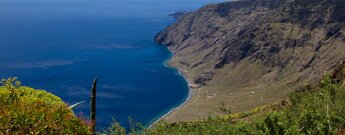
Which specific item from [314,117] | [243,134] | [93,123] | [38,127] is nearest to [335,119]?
[314,117]

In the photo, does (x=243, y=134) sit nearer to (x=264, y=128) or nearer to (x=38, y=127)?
(x=264, y=128)

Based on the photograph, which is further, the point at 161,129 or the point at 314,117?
the point at 161,129

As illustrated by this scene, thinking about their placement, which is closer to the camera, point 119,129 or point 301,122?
point 301,122

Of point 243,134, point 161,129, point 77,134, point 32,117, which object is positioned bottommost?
point 161,129

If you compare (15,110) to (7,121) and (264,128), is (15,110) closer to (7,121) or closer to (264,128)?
(7,121)

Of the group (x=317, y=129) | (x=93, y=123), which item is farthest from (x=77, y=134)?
(x=317, y=129)

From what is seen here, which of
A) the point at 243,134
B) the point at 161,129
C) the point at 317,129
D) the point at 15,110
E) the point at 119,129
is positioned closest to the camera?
the point at 15,110

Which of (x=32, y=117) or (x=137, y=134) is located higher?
(x=32, y=117)

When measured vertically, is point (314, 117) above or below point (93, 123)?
below

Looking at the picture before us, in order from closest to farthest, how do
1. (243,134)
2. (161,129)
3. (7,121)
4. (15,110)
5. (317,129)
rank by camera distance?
(7,121) < (15,110) < (317,129) < (243,134) < (161,129)
